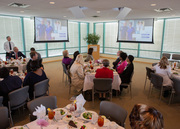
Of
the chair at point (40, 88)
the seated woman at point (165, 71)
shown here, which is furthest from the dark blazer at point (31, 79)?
the seated woman at point (165, 71)

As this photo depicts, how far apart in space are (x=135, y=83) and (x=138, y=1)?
3244 mm

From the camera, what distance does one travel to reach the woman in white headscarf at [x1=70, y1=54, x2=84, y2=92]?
14.1 feet

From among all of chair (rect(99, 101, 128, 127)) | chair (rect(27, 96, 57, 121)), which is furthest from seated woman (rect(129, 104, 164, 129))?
chair (rect(27, 96, 57, 121))

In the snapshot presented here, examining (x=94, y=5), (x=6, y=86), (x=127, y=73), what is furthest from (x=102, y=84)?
(x=94, y=5)

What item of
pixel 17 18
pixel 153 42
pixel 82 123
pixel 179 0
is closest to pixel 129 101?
pixel 82 123

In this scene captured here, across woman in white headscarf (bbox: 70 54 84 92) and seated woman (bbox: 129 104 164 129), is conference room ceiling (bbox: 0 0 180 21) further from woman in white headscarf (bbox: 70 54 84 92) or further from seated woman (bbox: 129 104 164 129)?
seated woman (bbox: 129 104 164 129)

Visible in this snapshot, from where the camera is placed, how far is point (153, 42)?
957 centimetres

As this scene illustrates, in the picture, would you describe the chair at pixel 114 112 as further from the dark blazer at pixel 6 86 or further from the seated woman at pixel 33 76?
the dark blazer at pixel 6 86

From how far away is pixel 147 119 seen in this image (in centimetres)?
113

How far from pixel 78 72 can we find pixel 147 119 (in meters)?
3.29

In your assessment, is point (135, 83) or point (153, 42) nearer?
point (135, 83)

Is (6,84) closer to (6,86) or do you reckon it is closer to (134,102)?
(6,86)

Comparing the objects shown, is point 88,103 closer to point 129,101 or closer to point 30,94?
point 129,101

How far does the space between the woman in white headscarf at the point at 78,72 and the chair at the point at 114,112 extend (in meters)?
2.14
